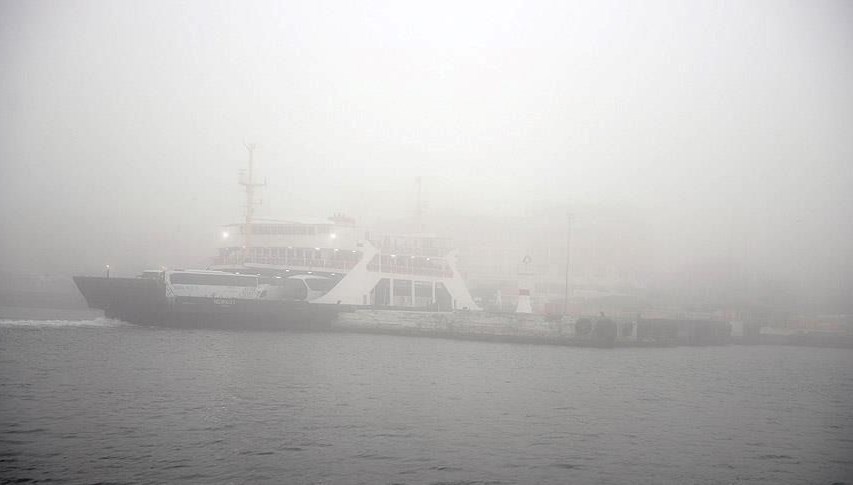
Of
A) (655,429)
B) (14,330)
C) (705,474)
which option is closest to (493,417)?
(655,429)

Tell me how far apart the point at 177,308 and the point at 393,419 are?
27.4 m

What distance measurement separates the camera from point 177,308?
40812 millimetres

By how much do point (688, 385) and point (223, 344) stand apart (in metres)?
22.7

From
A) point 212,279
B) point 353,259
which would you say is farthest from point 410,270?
point 212,279

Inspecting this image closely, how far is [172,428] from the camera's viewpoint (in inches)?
615

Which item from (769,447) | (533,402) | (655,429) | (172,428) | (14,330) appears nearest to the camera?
(172,428)

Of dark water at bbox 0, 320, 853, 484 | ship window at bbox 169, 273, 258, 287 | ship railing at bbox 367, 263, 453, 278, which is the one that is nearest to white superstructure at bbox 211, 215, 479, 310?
ship railing at bbox 367, 263, 453, 278

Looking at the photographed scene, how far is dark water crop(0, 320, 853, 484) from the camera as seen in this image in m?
13.1

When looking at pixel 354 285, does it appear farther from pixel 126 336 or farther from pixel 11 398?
pixel 11 398

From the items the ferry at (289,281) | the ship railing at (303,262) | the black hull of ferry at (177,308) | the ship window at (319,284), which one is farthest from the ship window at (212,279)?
the ship railing at (303,262)

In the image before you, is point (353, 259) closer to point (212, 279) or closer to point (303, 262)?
point (303, 262)

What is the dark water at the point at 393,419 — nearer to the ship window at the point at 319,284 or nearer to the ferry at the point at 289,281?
the ferry at the point at 289,281

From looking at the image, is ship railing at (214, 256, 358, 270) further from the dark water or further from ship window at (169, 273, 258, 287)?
the dark water

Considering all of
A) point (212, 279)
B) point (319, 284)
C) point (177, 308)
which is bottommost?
point (177, 308)
